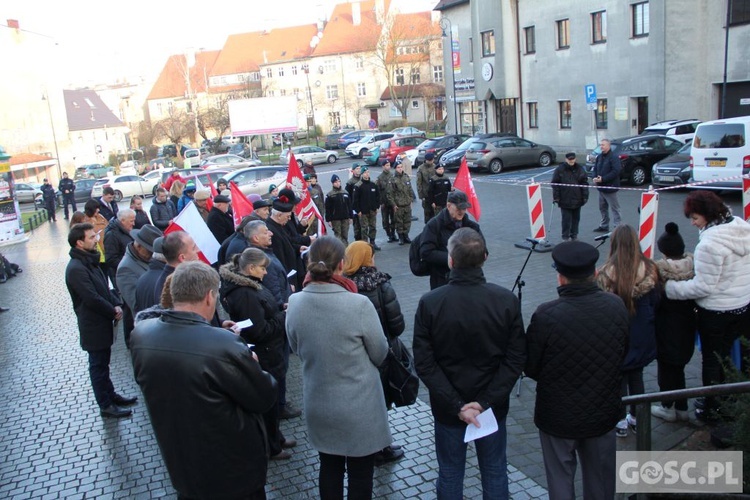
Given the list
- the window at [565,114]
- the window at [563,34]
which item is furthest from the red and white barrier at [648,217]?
the window at [563,34]

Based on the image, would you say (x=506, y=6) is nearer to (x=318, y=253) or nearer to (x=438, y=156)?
(x=438, y=156)

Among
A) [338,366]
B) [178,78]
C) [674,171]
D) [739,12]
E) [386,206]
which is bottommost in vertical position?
[674,171]

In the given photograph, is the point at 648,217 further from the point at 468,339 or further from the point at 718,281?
the point at 468,339

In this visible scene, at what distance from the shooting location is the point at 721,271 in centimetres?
508

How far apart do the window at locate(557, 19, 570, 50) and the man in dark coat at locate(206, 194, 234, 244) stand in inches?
1108

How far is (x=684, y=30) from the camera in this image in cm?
2759

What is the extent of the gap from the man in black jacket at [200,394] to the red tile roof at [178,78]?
8699cm

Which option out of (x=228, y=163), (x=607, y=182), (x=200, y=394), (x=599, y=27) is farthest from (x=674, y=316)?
(x=228, y=163)

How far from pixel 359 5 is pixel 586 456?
8452cm

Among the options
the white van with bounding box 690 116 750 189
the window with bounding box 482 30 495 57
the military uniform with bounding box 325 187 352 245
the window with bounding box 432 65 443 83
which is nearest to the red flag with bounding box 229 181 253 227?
the military uniform with bounding box 325 187 352 245

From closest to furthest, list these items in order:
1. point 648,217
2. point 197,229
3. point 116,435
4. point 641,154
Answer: point 116,435 < point 197,229 < point 648,217 < point 641,154

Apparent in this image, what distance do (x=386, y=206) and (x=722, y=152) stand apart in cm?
872

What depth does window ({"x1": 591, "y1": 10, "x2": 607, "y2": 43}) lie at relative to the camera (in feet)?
103

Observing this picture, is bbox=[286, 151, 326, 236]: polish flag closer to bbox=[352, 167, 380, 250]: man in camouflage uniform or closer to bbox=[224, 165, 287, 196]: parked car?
bbox=[352, 167, 380, 250]: man in camouflage uniform
